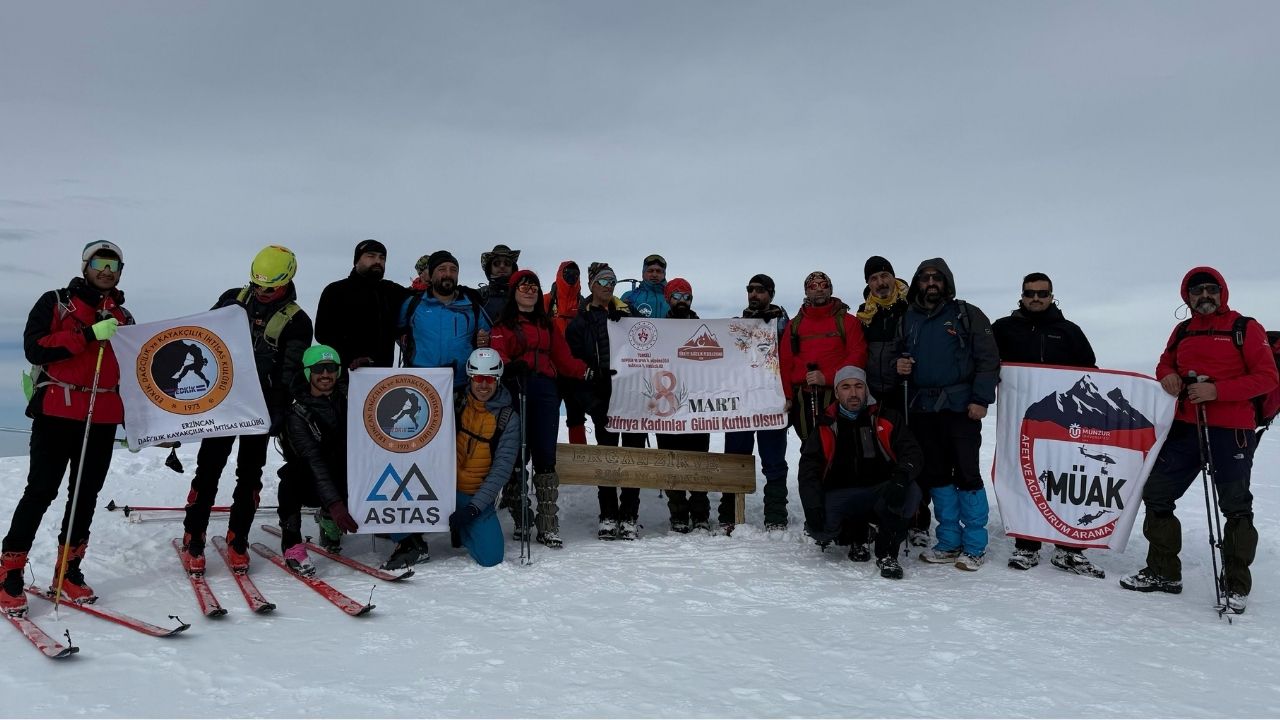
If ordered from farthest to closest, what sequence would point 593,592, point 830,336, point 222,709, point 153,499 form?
point 153,499 < point 830,336 < point 593,592 < point 222,709

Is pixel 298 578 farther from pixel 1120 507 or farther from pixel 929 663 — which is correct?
pixel 1120 507

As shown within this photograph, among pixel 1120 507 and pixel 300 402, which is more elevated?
pixel 300 402

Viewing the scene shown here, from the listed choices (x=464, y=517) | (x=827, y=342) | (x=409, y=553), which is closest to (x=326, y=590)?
(x=409, y=553)

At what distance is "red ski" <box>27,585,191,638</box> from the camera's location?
15.8 ft

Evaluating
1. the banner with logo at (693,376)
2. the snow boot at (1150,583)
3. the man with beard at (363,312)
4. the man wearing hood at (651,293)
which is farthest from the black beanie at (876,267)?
the man with beard at (363,312)

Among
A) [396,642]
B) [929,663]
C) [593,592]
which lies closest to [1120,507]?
[929,663]

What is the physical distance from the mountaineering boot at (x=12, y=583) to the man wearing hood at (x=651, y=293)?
545 centimetres

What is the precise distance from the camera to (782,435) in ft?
26.9

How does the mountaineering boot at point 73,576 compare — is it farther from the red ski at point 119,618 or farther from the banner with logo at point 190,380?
the banner with logo at point 190,380

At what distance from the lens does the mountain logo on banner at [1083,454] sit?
22.4 ft

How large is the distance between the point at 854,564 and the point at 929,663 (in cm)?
239

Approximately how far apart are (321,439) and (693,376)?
353 centimetres

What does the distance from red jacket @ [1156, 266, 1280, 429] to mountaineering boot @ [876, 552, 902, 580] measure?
2.54 metres

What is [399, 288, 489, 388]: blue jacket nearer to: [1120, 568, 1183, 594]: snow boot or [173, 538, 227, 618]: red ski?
[173, 538, 227, 618]: red ski
